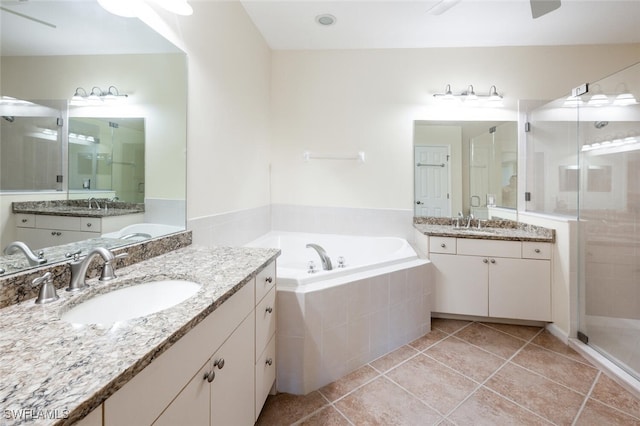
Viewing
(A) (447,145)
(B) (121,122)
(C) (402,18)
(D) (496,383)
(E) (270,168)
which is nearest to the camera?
(B) (121,122)

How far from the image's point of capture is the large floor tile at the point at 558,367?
1.60m

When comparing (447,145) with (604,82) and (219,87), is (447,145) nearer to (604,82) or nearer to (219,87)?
(604,82)

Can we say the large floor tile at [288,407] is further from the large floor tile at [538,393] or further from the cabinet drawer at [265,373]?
the large floor tile at [538,393]

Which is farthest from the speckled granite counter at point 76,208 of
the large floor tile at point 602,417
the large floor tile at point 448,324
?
the large floor tile at point 602,417

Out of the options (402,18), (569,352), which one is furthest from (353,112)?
(569,352)

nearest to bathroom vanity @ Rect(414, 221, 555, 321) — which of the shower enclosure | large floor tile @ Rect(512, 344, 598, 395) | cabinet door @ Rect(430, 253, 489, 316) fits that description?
cabinet door @ Rect(430, 253, 489, 316)

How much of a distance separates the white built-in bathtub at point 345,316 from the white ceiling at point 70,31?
133 cm

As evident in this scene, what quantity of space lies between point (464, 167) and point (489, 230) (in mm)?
692

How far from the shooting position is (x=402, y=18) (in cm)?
228

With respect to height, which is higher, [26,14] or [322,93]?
[322,93]

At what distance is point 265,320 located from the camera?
1296 millimetres

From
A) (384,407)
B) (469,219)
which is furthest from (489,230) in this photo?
(384,407)

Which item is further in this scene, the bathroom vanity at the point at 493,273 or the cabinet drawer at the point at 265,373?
the bathroom vanity at the point at 493,273

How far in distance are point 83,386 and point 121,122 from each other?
1132 millimetres
